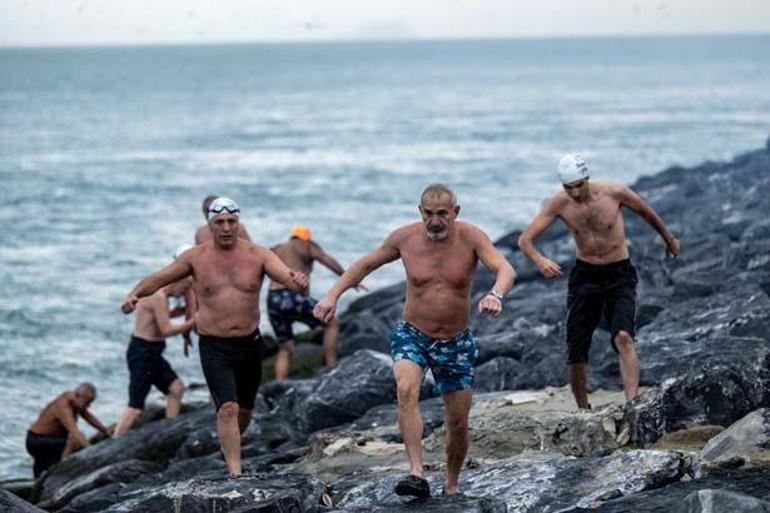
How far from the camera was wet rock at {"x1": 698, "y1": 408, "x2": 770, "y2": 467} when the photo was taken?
28.4 feet

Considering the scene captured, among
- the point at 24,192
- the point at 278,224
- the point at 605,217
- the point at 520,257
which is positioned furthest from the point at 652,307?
the point at 24,192

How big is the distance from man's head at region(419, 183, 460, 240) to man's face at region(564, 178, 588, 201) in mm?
2585

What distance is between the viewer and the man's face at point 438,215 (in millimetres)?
8859

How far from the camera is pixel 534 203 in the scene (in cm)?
4884

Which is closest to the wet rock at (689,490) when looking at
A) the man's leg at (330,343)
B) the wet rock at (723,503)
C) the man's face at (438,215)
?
the wet rock at (723,503)

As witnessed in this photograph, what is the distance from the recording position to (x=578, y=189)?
11477mm

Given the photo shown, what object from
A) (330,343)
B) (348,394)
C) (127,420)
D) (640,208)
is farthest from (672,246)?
(330,343)

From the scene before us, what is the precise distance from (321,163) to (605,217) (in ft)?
178

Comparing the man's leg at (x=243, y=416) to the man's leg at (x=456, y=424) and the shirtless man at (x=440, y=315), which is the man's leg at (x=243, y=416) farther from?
the man's leg at (x=456, y=424)

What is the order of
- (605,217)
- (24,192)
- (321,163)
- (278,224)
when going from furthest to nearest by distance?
(321,163)
(24,192)
(278,224)
(605,217)

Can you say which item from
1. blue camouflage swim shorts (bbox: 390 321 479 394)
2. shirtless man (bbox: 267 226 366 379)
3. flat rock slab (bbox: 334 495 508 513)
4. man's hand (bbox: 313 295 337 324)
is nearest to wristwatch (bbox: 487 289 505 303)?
blue camouflage swim shorts (bbox: 390 321 479 394)

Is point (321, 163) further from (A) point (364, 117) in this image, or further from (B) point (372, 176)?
(A) point (364, 117)

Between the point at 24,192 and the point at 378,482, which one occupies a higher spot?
the point at 24,192

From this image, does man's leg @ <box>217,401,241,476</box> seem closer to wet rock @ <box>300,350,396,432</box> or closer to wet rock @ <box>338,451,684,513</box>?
wet rock @ <box>338,451,684,513</box>
